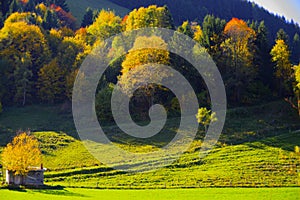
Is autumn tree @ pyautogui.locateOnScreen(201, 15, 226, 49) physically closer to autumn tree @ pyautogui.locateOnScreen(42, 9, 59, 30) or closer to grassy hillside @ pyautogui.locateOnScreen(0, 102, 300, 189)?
grassy hillside @ pyautogui.locateOnScreen(0, 102, 300, 189)

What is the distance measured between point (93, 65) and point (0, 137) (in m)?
19.2

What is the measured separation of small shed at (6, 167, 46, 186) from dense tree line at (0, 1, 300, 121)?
2110cm

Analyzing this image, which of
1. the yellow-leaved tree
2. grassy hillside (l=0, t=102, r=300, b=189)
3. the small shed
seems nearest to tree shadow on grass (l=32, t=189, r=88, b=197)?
the small shed

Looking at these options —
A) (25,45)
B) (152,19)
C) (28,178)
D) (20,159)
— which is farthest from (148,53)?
(28,178)

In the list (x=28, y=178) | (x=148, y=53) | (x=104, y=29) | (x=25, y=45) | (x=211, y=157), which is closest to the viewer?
(x=28, y=178)

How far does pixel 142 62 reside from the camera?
204 feet

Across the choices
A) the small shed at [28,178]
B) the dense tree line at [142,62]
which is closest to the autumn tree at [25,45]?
the dense tree line at [142,62]

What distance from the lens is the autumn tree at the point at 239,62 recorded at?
65750 millimetres

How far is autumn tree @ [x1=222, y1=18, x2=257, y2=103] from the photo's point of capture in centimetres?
6575

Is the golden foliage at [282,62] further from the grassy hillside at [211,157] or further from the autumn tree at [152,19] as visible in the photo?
the autumn tree at [152,19]

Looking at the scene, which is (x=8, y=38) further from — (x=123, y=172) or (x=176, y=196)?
(x=176, y=196)

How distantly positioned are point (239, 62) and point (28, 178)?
118ft

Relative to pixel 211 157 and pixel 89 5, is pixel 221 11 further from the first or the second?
pixel 211 157

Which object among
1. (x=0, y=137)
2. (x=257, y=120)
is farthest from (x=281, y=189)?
(x=0, y=137)
